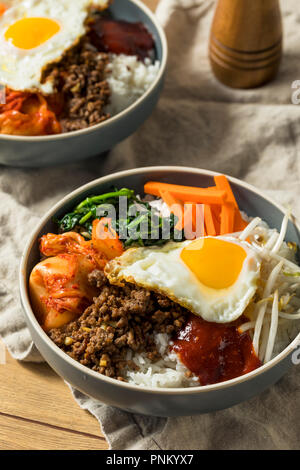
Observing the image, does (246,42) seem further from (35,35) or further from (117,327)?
(117,327)

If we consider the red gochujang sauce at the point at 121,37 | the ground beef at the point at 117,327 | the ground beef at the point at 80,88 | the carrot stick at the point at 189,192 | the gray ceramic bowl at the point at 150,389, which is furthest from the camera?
the red gochujang sauce at the point at 121,37

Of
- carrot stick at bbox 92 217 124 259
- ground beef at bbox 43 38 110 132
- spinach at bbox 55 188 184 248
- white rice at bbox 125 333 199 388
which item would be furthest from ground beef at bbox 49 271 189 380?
ground beef at bbox 43 38 110 132

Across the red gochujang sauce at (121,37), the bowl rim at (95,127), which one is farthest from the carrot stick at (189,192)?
the red gochujang sauce at (121,37)

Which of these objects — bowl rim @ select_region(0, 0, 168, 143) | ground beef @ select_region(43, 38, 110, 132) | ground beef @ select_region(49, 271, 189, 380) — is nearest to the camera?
ground beef @ select_region(49, 271, 189, 380)

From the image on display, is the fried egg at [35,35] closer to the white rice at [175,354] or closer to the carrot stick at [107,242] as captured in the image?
the carrot stick at [107,242]

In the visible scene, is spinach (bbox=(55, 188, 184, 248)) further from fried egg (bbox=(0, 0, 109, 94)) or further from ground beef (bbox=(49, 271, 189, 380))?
fried egg (bbox=(0, 0, 109, 94))
